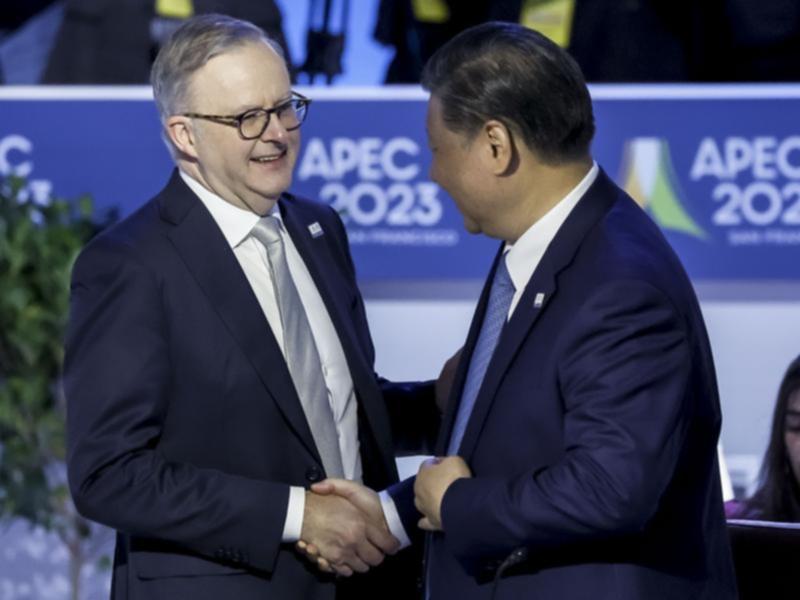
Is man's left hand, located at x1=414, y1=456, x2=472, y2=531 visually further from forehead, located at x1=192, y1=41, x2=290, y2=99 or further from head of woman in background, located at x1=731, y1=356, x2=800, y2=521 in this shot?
head of woman in background, located at x1=731, y1=356, x2=800, y2=521

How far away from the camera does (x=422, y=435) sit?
301cm

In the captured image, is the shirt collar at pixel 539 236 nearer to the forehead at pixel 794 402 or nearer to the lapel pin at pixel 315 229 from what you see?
the lapel pin at pixel 315 229

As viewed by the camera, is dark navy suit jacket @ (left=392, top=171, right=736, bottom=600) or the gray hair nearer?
dark navy suit jacket @ (left=392, top=171, right=736, bottom=600)

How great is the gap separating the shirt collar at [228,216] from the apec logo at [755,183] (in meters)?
2.75

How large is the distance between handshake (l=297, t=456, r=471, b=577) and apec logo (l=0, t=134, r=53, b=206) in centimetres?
289

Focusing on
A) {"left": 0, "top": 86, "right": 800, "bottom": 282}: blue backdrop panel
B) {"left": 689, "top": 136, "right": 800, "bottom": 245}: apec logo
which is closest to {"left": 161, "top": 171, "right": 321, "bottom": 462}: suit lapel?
{"left": 0, "top": 86, "right": 800, "bottom": 282}: blue backdrop panel

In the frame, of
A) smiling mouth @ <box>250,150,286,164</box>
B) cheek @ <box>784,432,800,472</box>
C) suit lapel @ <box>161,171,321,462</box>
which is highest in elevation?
smiling mouth @ <box>250,150,286,164</box>

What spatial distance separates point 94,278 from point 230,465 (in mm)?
366

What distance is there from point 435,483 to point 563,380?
0.85 ft

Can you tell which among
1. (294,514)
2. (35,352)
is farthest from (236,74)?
(35,352)

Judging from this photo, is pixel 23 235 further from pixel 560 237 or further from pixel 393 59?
pixel 560 237

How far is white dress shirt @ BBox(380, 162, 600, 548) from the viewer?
235cm

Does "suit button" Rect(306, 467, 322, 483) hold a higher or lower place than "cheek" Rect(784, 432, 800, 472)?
higher

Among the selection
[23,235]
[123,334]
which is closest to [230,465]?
[123,334]
